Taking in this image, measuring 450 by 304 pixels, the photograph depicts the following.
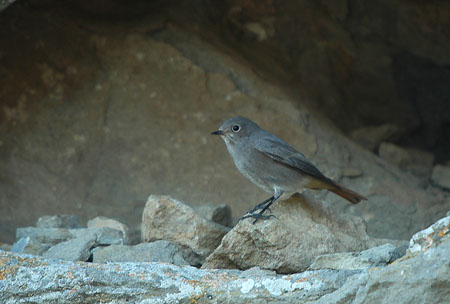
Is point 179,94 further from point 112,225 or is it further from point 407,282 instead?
point 407,282

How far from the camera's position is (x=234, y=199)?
6.32 meters

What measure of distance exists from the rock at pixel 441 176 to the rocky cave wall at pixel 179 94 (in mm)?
119

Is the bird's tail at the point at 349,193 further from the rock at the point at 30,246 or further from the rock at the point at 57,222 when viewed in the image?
the rock at the point at 30,246

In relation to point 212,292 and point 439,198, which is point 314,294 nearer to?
point 212,292

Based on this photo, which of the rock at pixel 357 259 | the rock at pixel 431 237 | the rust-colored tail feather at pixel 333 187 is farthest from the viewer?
the rust-colored tail feather at pixel 333 187

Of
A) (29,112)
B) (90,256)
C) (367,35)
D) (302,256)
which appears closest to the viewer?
(302,256)

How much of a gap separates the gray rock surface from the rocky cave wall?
2774 mm

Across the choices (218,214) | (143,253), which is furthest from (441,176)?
(143,253)

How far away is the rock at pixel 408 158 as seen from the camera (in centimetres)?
703

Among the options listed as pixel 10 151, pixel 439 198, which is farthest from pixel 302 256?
pixel 10 151

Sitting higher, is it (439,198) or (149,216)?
(149,216)

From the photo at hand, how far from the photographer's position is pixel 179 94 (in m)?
6.60

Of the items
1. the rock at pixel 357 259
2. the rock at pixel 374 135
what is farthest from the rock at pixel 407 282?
the rock at pixel 374 135

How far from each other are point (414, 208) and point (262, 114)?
1842 mm
